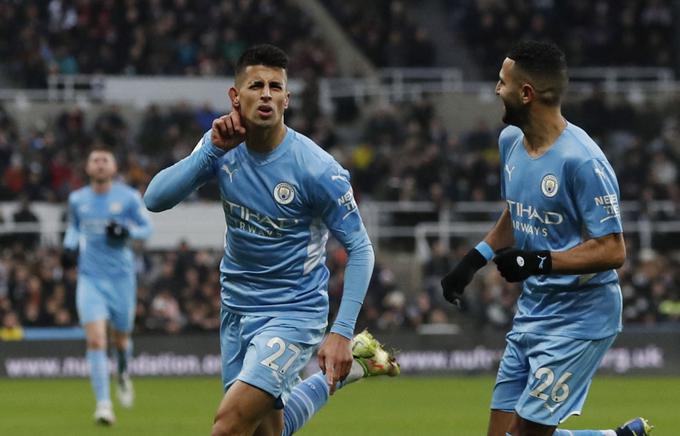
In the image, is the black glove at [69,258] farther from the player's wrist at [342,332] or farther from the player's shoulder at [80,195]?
the player's wrist at [342,332]

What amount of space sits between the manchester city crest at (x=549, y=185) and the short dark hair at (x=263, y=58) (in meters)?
1.53

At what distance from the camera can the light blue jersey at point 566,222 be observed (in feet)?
24.8

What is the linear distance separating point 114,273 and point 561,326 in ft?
28.8

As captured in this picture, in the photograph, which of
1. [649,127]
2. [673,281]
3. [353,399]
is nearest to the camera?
[353,399]

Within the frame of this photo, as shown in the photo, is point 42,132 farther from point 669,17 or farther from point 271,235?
point 271,235

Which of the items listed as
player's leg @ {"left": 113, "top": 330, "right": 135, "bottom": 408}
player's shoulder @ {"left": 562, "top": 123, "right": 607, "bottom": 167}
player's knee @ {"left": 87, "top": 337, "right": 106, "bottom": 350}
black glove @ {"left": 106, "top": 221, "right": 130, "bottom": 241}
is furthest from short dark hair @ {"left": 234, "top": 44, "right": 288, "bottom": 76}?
player's leg @ {"left": 113, "top": 330, "right": 135, "bottom": 408}

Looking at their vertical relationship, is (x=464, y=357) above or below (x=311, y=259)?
below

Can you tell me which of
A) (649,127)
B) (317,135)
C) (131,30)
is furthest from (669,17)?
(131,30)

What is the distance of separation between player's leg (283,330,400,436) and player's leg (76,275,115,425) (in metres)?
5.69

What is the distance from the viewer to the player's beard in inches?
308

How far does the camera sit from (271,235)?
26.6 ft

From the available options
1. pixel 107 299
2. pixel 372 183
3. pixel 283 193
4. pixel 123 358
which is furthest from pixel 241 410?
pixel 372 183

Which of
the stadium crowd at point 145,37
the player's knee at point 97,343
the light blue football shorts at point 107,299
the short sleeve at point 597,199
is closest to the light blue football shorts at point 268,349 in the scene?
the short sleeve at point 597,199

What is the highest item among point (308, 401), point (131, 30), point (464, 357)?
point (131, 30)
